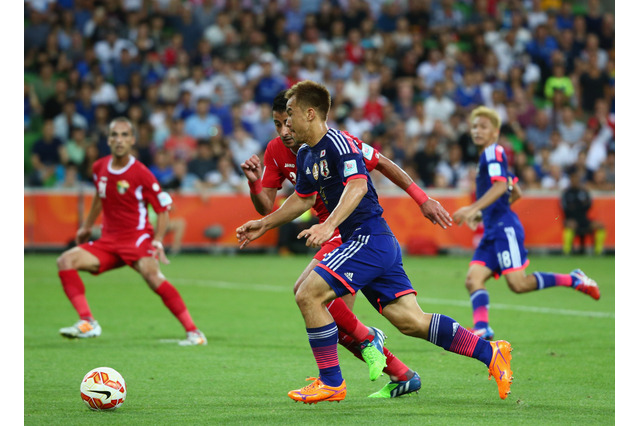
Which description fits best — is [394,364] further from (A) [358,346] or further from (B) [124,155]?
(B) [124,155]

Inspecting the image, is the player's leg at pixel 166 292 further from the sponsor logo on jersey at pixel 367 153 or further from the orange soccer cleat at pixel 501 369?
the orange soccer cleat at pixel 501 369

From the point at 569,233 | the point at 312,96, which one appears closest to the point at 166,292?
the point at 312,96

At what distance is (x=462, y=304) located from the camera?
1161 centimetres

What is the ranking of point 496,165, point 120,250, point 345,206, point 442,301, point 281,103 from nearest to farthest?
point 345,206
point 281,103
point 496,165
point 120,250
point 442,301

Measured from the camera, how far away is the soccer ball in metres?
5.61

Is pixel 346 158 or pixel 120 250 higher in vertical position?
pixel 346 158

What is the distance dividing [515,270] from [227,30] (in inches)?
587

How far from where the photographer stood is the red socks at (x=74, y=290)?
29.2ft

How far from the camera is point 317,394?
5.68 metres

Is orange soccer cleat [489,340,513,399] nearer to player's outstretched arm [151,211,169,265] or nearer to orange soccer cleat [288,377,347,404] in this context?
orange soccer cleat [288,377,347,404]

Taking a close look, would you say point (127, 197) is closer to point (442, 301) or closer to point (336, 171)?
point (336, 171)

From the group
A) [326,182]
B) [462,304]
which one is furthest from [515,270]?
[326,182]

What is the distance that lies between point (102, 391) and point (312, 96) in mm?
2283

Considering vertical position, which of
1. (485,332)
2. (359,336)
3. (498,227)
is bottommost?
(485,332)
